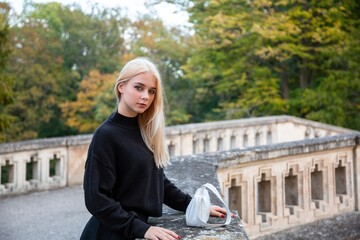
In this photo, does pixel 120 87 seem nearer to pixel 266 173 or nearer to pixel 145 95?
pixel 145 95

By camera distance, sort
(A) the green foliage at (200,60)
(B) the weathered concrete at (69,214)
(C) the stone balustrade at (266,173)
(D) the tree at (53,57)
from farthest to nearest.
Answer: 1. (D) the tree at (53,57)
2. (A) the green foliage at (200,60)
3. (C) the stone balustrade at (266,173)
4. (B) the weathered concrete at (69,214)

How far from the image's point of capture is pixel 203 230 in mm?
2037

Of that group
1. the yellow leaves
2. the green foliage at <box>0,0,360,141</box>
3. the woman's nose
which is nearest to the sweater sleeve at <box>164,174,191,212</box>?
the woman's nose

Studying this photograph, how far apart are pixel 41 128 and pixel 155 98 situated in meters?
23.5

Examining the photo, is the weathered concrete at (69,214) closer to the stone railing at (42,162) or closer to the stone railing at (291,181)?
the stone railing at (42,162)

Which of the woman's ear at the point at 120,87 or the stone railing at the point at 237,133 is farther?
the stone railing at the point at 237,133

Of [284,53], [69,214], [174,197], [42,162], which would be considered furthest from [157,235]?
[284,53]

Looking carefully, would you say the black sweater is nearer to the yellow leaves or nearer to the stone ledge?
the stone ledge

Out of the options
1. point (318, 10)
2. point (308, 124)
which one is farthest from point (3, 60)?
point (318, 10)

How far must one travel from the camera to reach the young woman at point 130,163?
1816 millimetres

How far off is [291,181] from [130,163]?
2.90m

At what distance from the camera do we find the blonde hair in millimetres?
1981

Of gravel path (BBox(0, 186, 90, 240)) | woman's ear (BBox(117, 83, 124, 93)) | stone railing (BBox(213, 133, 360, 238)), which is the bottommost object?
gravel path (BBox(0, 186, 90, 240))

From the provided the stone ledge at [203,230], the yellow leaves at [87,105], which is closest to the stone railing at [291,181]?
the stone ledge at [203,230]
